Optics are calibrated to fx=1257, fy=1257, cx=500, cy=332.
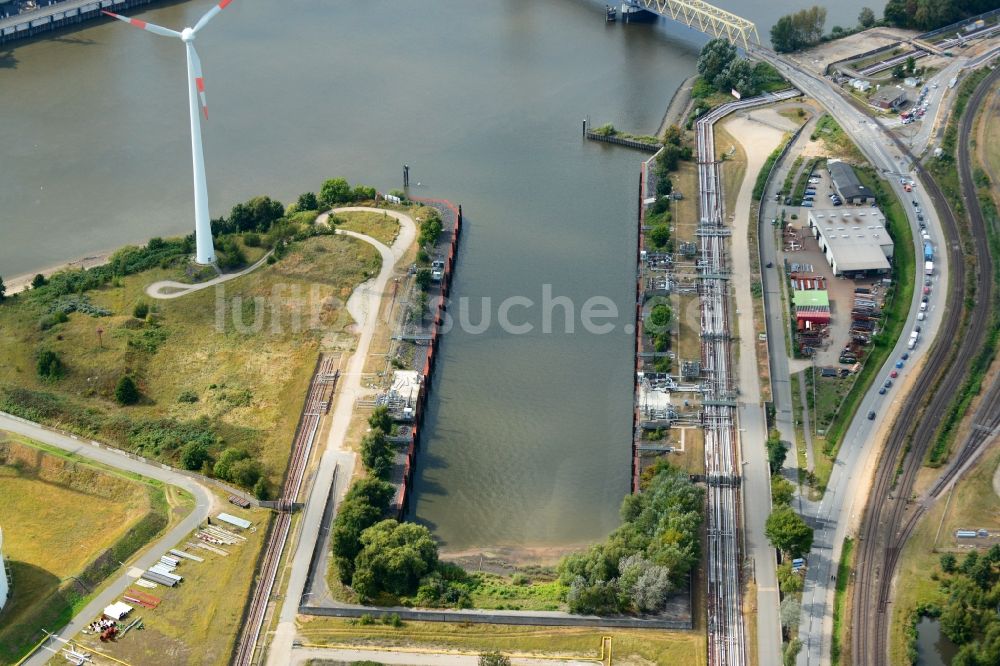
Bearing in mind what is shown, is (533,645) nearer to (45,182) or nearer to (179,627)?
(179,627)

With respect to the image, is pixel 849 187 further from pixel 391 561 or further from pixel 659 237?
pixel 391 561

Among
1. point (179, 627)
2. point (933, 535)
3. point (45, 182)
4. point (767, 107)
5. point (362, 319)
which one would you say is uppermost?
point (767, 107)

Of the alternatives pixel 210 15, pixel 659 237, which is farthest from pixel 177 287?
pixel 659 237

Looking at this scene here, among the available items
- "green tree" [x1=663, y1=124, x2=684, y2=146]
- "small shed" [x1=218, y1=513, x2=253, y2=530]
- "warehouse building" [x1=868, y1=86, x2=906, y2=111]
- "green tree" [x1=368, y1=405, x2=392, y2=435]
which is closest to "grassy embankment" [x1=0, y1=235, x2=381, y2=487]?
"small shed" [x1=218, y1=513, x2=253, y2=530]

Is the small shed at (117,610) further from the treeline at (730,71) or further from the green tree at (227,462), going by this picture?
the treeline at (730,71)

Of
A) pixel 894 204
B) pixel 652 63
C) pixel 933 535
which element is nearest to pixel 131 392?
pixel 933 535

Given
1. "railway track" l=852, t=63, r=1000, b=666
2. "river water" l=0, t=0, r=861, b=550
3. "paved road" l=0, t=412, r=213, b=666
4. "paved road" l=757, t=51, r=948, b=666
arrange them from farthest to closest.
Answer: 1. "river water" l=0, t=0, r=861, b=550
2. "railway track" l=852, t=63, r=1000, b=666
3. "paved road" l=757, t=51, r=948, b=666
4. "paved road" l=0, t=412, r=213, b=666

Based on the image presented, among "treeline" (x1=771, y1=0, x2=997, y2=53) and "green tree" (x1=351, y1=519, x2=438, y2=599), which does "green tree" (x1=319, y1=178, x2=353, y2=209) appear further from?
"treeline" (x1=771, y1=0, x2=997, y2=53)
